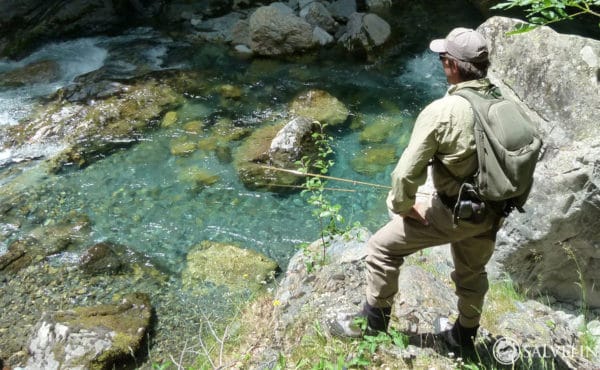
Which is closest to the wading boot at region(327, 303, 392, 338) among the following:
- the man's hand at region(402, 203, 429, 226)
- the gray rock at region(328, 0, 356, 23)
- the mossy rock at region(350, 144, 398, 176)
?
the man's hand at region(402, 203, 429, 226)

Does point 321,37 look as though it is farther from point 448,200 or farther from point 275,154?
point 448,200

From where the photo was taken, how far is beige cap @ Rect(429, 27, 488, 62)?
274 cm

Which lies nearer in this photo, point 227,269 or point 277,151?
point 227,269

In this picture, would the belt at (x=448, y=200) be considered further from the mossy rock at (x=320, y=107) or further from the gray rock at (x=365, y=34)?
the gray rock at (x=365, y=34)

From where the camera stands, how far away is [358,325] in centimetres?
360

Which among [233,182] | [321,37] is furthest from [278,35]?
[233,182]

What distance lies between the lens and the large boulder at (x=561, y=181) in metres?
4.24

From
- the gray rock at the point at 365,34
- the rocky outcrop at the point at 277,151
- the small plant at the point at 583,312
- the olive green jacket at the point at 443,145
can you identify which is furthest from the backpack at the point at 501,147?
the gray rock at the point at 365,34

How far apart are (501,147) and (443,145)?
0.28 metres

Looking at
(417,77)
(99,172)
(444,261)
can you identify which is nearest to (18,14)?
(99,172)

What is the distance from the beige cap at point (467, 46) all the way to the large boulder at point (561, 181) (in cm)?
195

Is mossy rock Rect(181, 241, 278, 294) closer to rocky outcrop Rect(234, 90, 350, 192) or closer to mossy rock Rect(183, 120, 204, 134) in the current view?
rocky outcrop Rect(234, 90, 350, 192)

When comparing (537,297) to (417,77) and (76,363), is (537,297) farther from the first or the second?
(417,77)

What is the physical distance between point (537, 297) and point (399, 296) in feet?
4.70
